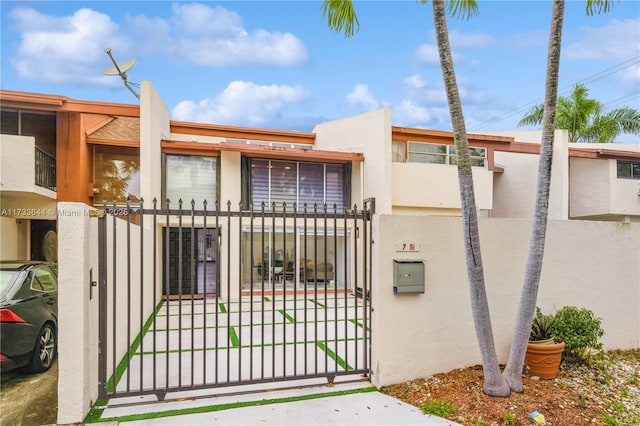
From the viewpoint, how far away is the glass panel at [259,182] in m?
12.5

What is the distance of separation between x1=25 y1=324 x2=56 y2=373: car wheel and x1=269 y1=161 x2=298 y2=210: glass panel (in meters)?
8.00

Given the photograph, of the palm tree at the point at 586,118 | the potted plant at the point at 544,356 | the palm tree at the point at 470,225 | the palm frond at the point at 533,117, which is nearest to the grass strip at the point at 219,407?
the palm tree at the point at 470,225

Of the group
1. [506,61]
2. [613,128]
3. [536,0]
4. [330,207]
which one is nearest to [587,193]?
[613,128]

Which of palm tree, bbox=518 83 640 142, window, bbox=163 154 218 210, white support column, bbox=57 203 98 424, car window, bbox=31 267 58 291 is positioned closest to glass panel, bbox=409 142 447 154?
window, bbox=163 154 218 210

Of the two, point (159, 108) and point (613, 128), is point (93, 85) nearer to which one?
point (159, 108)

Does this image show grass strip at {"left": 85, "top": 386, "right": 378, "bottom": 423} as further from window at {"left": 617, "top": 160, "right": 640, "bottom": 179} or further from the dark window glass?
window at {"left": 617, "top": 160, "right": 640, "bottom": 179}

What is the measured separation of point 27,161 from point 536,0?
11.5 meters

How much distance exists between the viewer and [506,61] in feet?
30.5

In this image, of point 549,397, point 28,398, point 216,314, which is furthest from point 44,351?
point 549,397

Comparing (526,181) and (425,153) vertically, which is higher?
(425,153)

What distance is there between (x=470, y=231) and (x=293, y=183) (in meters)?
9.21

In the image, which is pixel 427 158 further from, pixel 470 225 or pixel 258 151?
pixel 470 225

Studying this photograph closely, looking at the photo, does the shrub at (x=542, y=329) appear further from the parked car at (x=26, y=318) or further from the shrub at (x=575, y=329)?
the parked car at (x=26, y=318)

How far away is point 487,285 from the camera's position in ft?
16.4
